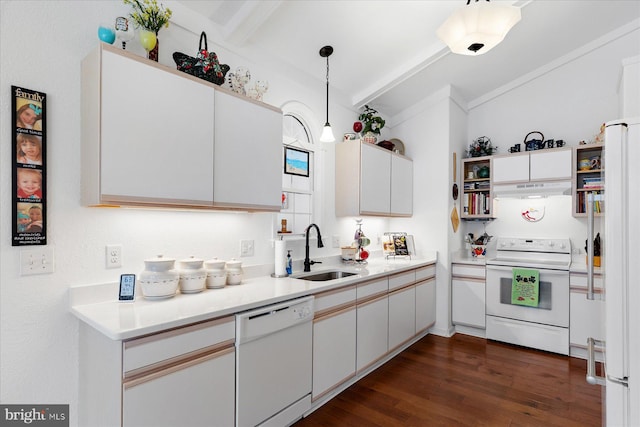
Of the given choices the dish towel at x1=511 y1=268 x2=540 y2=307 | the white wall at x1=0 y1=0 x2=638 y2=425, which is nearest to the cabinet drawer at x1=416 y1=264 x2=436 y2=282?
the dish towel at x1=511 y1=268 x2=540 y2=307

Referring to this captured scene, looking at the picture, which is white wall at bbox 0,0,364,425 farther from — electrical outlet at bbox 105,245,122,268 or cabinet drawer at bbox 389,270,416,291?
cabinet drawer at bbox 389,270,416,291

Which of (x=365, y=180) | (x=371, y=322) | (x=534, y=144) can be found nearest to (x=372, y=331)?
(x=371, y=322)

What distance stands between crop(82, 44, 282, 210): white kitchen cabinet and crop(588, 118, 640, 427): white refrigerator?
182cm

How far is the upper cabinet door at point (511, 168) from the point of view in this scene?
3972mm

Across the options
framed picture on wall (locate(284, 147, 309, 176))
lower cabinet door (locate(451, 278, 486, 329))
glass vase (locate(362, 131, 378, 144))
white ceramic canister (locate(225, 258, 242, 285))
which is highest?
glass vase (locate(362, 131, 378, 144))

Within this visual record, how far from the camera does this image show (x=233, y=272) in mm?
2357

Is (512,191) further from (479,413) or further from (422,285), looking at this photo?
(479,413)

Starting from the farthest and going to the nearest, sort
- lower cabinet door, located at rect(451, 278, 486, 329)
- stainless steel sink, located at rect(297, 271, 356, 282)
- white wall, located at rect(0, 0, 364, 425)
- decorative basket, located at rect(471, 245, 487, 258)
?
decorative basket, located at rect(471, 245, 487, 258)
lower cabinet door, located at rect(451, 278, 486, 329)
stainless steel sink, located at rect(297, 271, 356, 282)
white wall, located at rect(0, 0, 364, 425)

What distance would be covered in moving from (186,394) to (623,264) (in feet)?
6.20

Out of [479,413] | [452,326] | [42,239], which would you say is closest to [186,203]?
[42,239]

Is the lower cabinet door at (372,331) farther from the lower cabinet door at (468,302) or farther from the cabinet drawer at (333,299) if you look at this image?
the lower cabinet door at (468,302)

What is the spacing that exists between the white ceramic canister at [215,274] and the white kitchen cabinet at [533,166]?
3.40 m

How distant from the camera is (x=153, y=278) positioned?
1.89m

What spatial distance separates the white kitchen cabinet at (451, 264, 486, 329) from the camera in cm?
394
